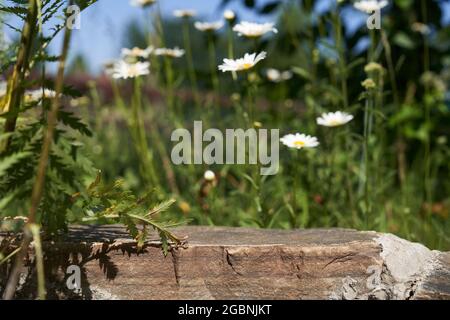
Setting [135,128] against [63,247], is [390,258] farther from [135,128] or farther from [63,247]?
[135,128]

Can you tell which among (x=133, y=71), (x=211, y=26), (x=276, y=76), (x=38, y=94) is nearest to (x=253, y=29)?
(x=133, y=71)

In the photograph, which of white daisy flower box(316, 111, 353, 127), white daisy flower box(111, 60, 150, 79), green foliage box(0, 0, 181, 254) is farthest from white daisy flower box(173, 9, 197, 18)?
green foliage box(0, 0, 181, 254)

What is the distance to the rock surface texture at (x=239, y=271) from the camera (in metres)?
1.67

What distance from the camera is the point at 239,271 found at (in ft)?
5.61

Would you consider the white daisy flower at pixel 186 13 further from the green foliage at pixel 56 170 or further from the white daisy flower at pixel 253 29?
the green foliage at pixel 56 170

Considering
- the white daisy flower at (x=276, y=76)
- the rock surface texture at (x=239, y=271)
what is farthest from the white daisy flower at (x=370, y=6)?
the rock surface texture at (x=239, y=271)

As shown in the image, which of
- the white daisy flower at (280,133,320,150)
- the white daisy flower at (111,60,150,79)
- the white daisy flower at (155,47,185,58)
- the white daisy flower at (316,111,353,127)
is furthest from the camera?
the white daisy flower at (155,47,185,58)

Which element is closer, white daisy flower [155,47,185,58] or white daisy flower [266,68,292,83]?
white daisy flower [155,47,185,58]

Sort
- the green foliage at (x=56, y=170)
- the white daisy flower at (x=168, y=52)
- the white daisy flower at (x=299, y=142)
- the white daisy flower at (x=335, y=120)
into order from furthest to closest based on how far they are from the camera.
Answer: the white daisy flower at (x=168, y=52) < the white daisy flower at (x=335, y=120) < the white daisy flower at (x=299, y=142) < the green foliage at (x=56, y=170)

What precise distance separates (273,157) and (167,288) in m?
1.33

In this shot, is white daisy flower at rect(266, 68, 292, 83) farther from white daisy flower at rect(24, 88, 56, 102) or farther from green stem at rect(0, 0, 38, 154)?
green stem at rect(0, 0, 38, 154)

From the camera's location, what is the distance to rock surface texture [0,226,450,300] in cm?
167

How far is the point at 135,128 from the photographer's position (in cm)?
307
